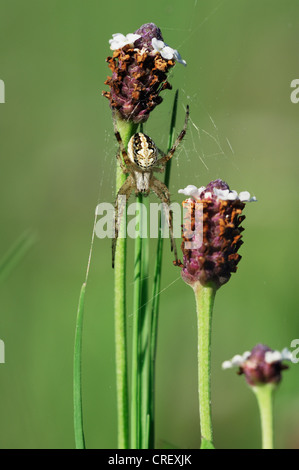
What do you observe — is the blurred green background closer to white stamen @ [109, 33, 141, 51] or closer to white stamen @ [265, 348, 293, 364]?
white stamen @ [109, 33, 141, 51]

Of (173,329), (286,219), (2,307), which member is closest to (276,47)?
(286,219)

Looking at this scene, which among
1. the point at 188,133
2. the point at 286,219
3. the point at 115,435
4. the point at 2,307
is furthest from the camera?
the point at 286,219

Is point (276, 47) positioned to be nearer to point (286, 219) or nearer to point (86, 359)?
point (286, 219)

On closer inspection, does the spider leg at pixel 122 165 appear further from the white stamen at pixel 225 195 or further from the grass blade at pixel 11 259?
the grass blade at pixel 11 259

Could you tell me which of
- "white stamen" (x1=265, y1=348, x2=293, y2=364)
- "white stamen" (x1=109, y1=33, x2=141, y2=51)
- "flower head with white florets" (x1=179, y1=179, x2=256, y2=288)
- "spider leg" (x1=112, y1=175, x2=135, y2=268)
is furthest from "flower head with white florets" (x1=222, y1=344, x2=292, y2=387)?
"white stamen" (x1=109, y1=33, x2=141, y2=51)

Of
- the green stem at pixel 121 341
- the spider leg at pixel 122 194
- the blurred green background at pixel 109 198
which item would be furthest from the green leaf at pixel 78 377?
the blurred green background at pixel 109 198
